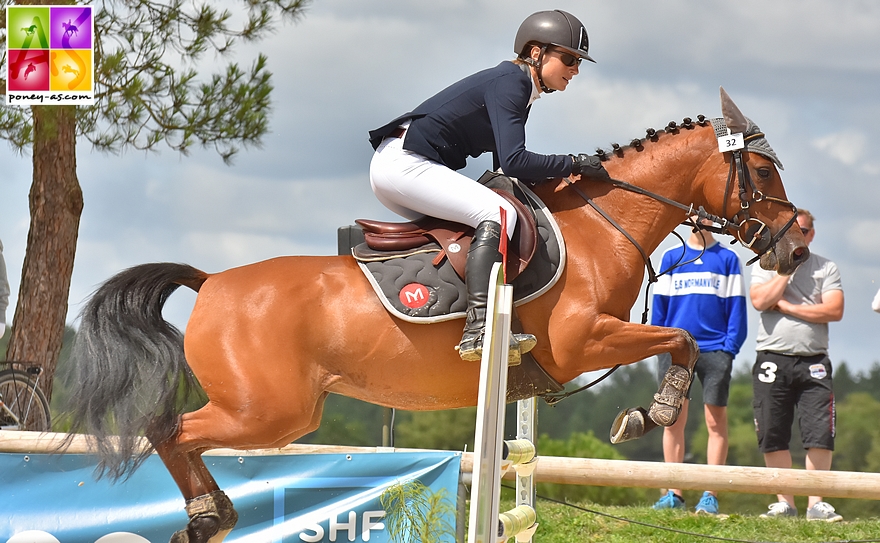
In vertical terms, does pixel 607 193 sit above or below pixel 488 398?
above

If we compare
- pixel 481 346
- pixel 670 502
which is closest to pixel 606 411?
pixel 670 502

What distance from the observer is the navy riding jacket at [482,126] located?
3559mm

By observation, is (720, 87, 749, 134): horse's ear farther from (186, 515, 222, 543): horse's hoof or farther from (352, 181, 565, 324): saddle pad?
(186, 515, 222, 543): horse's hoof

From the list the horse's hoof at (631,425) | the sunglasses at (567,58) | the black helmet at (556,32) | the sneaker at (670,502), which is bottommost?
the sneaker at (670,502)

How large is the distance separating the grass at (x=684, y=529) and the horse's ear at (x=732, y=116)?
7.18 feet

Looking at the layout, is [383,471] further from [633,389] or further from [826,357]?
[633,389]

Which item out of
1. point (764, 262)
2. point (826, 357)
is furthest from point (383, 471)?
point (826, 357)

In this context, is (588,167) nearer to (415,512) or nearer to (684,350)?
(684,350)

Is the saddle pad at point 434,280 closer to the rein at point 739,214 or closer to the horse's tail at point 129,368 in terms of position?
the rein at point 739,214

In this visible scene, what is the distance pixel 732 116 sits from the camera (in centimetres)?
380

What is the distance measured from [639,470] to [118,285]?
2.58 metres

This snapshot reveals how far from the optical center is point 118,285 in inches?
154

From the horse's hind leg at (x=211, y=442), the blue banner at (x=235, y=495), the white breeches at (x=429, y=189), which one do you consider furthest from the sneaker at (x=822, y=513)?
the horse's hind leg at (x=211, y=442)

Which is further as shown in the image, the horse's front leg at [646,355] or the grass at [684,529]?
the grass at [684,529]
